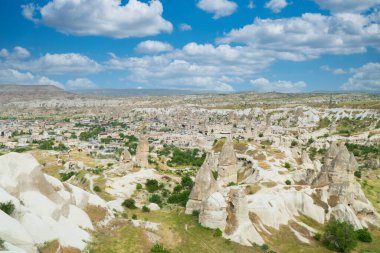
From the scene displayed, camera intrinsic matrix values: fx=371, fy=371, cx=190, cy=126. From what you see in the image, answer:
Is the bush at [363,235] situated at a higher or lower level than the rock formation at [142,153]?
lower

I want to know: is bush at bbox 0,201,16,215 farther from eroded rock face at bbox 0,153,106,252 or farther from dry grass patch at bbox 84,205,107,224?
dry grass patch at bbox 84,205,107,224

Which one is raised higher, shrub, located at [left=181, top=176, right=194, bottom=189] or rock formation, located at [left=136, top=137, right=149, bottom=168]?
rock formation, located at [left=136, top=137, right=149, bottom=168]

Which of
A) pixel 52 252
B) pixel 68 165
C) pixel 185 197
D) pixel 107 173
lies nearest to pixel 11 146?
pixel 68 165

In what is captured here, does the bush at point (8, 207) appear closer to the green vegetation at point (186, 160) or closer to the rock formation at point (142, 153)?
the rock formation at point (142, 153)

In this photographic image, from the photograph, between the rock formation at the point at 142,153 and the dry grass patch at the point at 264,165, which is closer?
the dry grass patch at the point at 264,165

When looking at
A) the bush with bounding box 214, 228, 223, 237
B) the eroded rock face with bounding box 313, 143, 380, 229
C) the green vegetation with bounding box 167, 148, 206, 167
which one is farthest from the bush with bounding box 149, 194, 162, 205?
the green vegetation with bounding box 167, 148, 206, 167

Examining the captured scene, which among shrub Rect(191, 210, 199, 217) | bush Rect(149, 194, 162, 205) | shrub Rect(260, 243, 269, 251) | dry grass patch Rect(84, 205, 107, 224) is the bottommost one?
bush Rect(149, 194, 162, 205)

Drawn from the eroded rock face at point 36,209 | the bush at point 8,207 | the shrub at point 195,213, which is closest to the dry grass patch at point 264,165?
the shrub at point 195,213
